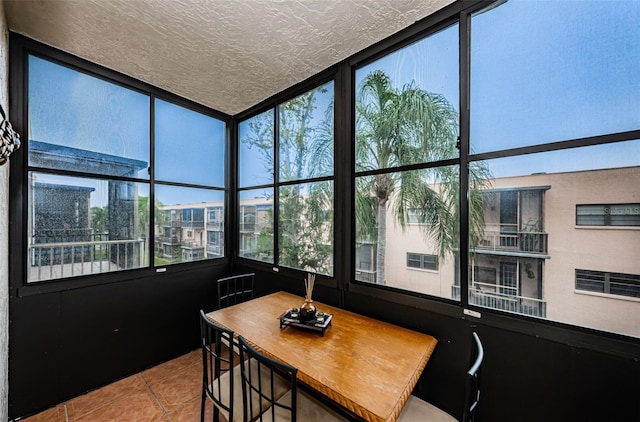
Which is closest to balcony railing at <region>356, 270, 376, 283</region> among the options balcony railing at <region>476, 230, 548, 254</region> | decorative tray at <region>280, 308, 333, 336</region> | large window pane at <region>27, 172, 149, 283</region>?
decorative tray at <region>280, 308, 333, 336</region>

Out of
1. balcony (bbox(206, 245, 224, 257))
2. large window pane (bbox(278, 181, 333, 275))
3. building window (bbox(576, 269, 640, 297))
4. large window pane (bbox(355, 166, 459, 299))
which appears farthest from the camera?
balcony (bbox(206, 245, 224, 257))

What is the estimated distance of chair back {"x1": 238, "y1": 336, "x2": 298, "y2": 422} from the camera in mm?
1098

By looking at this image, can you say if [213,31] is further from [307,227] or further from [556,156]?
[556,156]

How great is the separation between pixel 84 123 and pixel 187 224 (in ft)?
4.37

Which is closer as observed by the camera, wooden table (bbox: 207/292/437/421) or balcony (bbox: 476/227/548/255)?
wooden table (bbox: 207/292/437/421)

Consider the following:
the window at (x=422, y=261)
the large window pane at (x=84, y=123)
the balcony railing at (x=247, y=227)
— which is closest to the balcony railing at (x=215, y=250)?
the balcony railing at (x=247, y=227)

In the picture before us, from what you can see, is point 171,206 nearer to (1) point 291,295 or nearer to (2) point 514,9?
(1) point 291,295

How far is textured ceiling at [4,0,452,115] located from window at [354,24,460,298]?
1.04 feet

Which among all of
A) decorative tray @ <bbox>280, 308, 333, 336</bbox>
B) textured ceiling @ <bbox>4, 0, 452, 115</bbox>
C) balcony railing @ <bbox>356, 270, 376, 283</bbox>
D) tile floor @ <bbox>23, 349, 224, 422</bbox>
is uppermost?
textured ceiling @ <bbox>4, 0, 452, 115</bbox>

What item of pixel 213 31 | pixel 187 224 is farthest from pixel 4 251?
pixel 213 31

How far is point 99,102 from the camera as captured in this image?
2328mm

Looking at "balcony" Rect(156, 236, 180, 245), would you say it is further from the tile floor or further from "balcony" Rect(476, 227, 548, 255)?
"balcony" Rect(476, 227, 548, 255)

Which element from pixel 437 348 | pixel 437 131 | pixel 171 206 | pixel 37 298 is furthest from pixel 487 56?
pixel 37 298

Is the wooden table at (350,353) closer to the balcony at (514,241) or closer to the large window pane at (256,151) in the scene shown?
the balcony at (514,241)
